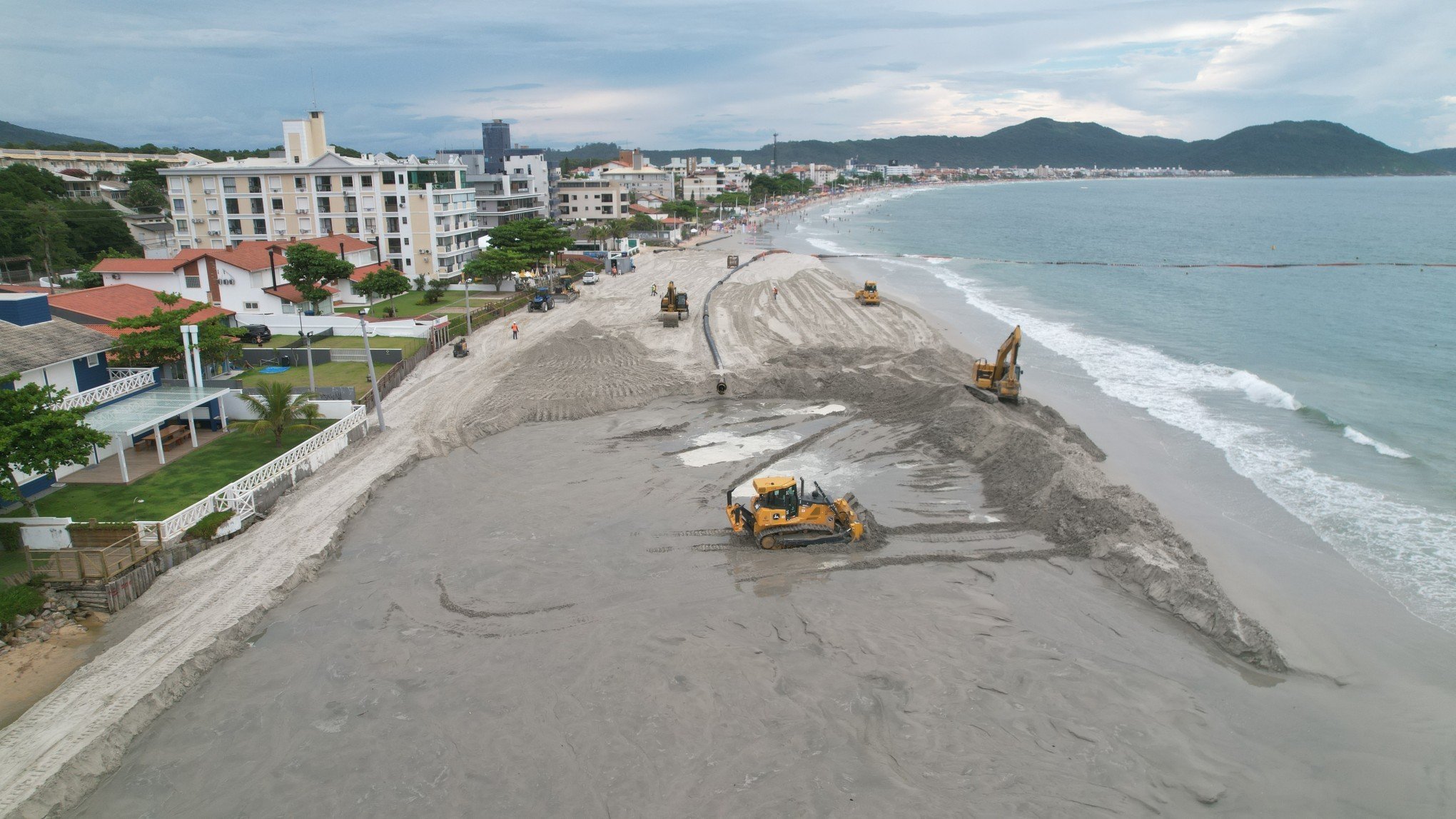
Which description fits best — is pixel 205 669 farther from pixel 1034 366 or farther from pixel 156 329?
pixel 1034 366

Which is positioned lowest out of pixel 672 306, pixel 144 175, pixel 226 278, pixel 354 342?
pixel 354 342

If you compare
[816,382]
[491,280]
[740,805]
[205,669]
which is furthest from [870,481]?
[491,280]

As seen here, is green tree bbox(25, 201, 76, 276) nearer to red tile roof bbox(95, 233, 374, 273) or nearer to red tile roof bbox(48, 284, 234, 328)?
red tile roof bbox(95, 233, 374, 273)

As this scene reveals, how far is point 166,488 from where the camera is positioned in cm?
2312

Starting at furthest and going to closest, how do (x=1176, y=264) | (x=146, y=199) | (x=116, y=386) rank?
1. (x=146, y=199)
2. (x=1176, y=264)
3. (x=116, y=386)

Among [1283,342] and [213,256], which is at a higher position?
[213,256]

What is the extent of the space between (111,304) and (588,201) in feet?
263

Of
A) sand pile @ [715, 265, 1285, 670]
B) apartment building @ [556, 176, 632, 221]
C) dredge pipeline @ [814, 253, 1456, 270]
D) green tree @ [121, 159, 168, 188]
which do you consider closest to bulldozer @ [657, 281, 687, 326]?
sand pile @ [715, 265, 1285, 670]

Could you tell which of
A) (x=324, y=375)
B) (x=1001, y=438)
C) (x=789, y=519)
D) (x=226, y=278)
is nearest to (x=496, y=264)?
(x=226, y=278)

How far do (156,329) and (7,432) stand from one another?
12088 millimetres

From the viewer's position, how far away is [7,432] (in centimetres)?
1789

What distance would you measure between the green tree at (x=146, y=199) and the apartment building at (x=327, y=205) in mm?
30350

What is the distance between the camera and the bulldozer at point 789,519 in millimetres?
20219

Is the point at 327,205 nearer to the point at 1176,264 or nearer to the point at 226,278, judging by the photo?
the point at 226,278
